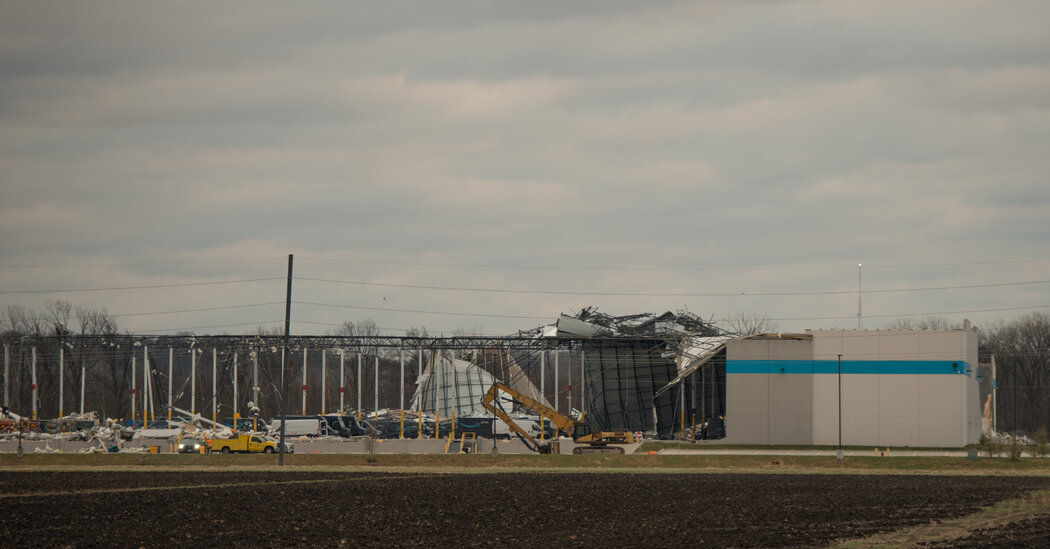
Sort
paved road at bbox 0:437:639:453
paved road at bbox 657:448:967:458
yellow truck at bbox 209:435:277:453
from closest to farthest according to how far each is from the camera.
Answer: paved road at bbox 657:448:967:458 < yellow truck at bbox 209:435:277:453 < paved road at bbox 0:437:639:453

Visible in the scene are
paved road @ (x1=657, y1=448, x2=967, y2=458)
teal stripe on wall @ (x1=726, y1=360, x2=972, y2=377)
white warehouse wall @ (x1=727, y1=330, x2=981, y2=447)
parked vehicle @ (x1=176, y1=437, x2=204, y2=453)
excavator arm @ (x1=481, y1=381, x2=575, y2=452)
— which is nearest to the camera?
paved road @ (x1=657, y1=448, x2=967, y2=458)

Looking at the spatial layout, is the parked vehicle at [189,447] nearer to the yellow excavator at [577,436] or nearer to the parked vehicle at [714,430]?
the yellow excavator at [577,436]

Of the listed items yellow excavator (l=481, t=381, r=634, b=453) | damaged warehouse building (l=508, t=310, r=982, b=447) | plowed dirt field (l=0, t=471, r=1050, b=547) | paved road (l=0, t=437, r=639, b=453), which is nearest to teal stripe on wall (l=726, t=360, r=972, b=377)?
damaged warehouse building (l=508, t=310, r=982, b=447)

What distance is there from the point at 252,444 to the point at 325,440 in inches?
461

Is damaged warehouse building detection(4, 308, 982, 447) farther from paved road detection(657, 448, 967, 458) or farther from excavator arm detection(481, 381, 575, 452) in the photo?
paved road detection(657, 448, 967, 458)

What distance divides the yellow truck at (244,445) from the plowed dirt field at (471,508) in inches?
803

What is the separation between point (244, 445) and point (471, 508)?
1667 inches

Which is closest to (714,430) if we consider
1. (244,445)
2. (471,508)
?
(244,445)

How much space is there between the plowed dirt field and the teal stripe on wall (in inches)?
1167

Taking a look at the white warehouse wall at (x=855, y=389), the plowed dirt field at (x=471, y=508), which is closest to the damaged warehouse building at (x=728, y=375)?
the white warehouse wall at (x=855, y=389)

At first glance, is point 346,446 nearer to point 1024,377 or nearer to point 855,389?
point 855,389

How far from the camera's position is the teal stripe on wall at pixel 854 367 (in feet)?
264

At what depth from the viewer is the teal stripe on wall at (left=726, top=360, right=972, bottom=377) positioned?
8044cm

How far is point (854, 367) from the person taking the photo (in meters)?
82.1
